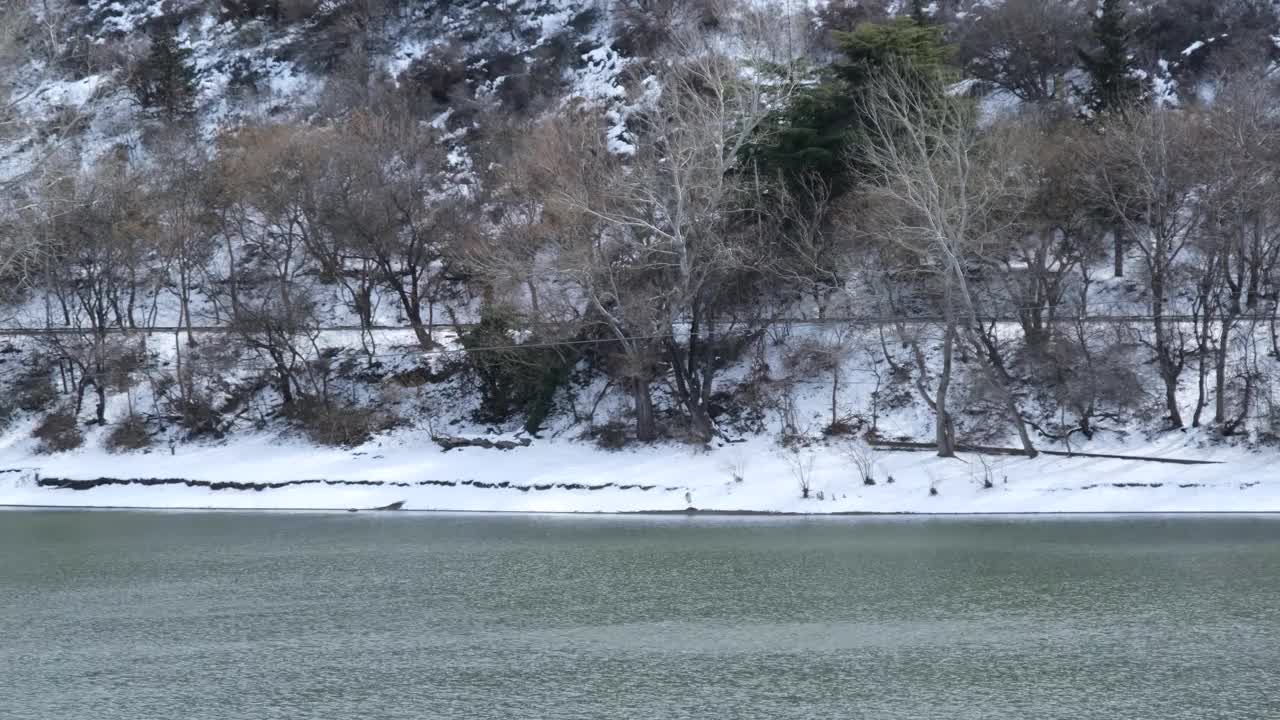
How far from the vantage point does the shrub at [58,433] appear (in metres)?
43.6

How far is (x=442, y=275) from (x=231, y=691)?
3591 cm

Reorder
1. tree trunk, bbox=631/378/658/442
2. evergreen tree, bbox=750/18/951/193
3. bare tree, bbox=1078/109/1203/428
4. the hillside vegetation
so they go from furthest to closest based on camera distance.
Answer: evergreen tree, bbox=750/18/951/193 < tree trunk, bbox=631/378/658/442 < the hillside vegetation < bare tree, bbox=1078/109/1203/428

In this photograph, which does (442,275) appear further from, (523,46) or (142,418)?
(523,46)

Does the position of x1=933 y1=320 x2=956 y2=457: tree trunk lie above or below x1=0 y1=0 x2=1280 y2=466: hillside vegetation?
below

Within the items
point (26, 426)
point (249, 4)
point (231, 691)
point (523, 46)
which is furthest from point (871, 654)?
point (249, 4)

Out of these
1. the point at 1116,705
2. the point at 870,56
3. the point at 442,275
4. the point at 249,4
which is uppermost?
the point at 249,4

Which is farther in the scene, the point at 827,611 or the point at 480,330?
the point at 480,330

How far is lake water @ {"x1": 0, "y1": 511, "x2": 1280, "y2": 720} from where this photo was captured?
50.1 feet

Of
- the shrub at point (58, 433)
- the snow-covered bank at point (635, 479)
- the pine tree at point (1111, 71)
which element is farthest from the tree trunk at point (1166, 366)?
the shrub at point (58, 433)

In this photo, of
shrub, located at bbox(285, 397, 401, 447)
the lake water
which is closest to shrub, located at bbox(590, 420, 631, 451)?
shrub, located at bbox(285, 397, 401, 447)

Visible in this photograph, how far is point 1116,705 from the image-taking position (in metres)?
14.6

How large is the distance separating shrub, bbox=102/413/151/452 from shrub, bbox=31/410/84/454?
1.08 m

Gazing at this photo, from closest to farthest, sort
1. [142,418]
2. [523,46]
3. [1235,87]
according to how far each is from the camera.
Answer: [1235,87]
[142,418]
[523,46]

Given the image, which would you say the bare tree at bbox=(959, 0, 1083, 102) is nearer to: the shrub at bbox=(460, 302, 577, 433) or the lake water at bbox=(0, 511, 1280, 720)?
the shrub at bbox=(460, 302, 577, 433)
